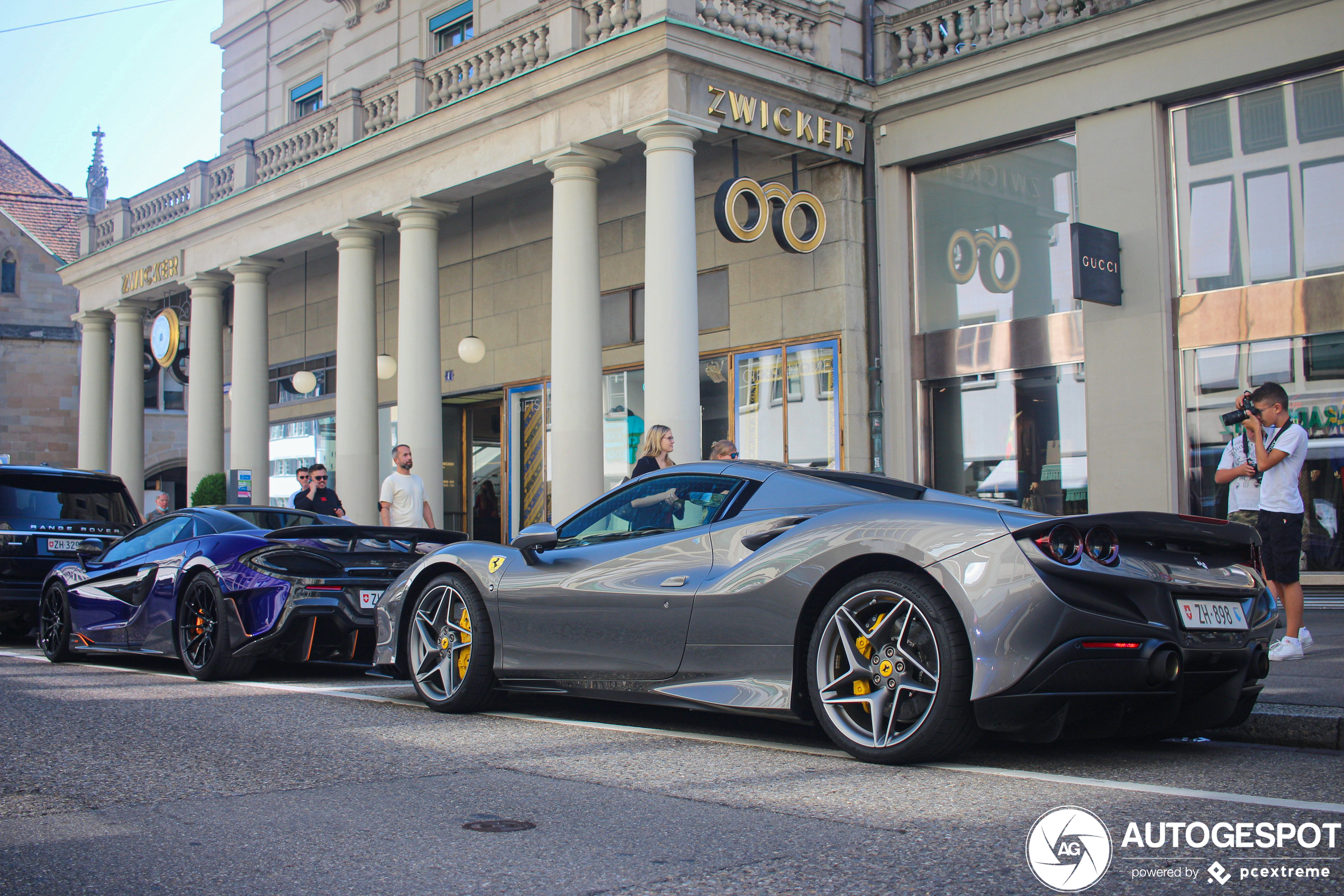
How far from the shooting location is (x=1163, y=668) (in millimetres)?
4590

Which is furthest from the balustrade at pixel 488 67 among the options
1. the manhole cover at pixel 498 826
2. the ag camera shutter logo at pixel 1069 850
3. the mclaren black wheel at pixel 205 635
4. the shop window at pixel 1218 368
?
the ag camera shutter logo at pixel 1069 850

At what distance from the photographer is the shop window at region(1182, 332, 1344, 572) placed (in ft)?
40.0

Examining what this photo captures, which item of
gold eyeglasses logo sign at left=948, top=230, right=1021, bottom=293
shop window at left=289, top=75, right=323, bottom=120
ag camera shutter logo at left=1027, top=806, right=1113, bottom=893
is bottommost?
ag camera shutter logo at left=1027, top=806, right=1113, bottom=893

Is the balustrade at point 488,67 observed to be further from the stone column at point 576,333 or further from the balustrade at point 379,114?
the stone column at point 576,333

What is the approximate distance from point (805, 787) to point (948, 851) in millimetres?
1012

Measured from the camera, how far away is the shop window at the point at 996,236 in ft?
46.9

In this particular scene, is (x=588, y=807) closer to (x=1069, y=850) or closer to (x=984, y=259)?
(x=1069, y=850)

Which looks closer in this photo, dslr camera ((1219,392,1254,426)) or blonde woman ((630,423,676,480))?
dslr camera ((1219,392,1254,426))

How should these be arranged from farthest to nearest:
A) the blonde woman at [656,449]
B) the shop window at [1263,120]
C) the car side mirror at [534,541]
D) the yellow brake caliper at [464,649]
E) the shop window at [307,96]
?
the shop window at [307,96] → the shop window at [1263,120] → the blonde woman at [656,449] → the yellow brake caliper at [464,649] → the car side mirror at [534,541]

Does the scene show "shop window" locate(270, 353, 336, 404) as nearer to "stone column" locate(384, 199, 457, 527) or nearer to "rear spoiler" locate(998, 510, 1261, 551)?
"stone column" locate(384, 199, 457, 527)

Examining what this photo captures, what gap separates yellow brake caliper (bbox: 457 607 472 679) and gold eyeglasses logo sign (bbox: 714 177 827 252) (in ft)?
26.3

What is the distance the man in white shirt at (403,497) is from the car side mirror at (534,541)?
22.5ft

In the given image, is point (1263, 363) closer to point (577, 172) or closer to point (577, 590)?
point (577, 172)

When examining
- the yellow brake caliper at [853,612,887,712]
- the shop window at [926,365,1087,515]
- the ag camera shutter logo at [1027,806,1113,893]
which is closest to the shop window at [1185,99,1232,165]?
the shop window at [926,365,1087,515]
